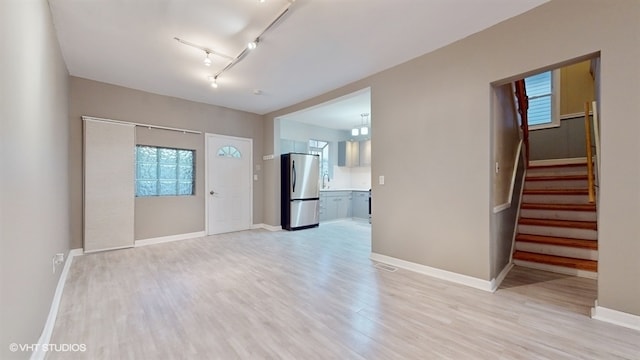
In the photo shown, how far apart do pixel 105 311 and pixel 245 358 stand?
1.50 meters

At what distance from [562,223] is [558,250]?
420 millimetres

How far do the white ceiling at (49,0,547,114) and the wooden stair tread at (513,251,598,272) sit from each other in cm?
287

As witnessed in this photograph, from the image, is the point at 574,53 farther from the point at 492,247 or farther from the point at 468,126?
the point at 492,247

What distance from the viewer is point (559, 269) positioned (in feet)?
10.5

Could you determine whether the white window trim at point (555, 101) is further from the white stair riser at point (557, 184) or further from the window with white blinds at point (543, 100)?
the white stair riser at point (557, 184)

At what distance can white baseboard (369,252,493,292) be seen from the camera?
2740mm

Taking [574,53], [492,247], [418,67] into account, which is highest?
[418,67]

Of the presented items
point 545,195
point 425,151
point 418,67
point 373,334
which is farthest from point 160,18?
point 545,195

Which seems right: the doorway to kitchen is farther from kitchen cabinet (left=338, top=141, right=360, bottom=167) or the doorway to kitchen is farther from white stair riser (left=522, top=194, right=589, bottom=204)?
white stair riser (left=522, top=194, right=589, bottom=204)

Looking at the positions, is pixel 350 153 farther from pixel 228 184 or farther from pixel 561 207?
pixel 561 207

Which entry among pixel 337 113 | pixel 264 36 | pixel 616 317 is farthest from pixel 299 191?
pixel 616 317

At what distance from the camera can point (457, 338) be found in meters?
1.89

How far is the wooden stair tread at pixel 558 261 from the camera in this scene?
3.04 metres

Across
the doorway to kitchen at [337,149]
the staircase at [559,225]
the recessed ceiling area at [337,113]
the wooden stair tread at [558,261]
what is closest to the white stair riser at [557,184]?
the staircase at [559,225]
